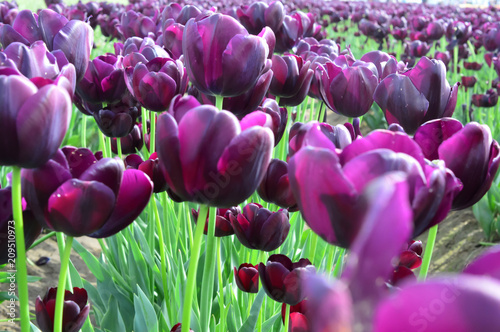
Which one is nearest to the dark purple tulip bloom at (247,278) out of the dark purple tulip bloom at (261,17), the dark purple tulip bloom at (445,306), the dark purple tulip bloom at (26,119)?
the dark purple tulip bloom at (26,119)

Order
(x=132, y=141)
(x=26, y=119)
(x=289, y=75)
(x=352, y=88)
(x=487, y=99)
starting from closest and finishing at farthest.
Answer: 1. (x=26, y=119)
2. (x=352, y=88)
3. (x=289, y=75)
4. (x=132, y=141)
5. (x=487, y=99)

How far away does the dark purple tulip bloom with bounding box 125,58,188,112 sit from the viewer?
991mm

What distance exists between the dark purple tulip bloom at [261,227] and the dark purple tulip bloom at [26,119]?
1.40ft

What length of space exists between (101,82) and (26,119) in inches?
26.1

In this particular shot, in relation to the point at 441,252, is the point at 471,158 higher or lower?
higher

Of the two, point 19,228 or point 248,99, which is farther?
point 248,99

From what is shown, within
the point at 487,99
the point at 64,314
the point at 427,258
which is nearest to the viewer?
the point at 427,258

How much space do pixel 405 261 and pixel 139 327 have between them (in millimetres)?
602

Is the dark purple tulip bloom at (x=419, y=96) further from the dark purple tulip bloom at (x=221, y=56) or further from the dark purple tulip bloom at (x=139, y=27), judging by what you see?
the dark purple tulip bloom at (x=139, y=27)

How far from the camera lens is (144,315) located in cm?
101

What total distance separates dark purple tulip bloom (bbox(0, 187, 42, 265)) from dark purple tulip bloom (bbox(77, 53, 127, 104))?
1.91 ft

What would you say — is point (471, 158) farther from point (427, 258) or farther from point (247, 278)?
point (247, 278)

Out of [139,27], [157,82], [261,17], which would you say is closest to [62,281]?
[157,82]

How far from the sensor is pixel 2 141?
1.56 feet
